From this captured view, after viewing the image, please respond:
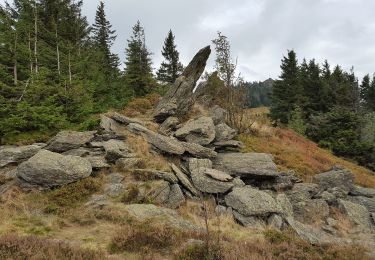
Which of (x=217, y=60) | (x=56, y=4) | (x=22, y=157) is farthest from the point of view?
(x=56, y=4)

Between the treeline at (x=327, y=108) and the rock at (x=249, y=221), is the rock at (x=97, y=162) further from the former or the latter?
the treeline at (x=327, y=108)

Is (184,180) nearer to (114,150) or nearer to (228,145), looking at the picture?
(114,150)

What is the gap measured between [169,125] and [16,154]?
8996 millimetres

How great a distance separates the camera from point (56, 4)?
1462 inches

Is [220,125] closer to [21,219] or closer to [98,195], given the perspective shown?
[98,195]

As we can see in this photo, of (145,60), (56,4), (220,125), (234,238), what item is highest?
(56,4)

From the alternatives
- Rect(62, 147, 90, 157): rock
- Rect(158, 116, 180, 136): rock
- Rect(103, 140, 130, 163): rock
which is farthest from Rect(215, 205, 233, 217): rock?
Rect(158, 116, 180, 136): rock

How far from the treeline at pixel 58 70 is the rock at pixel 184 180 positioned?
7.49 metres

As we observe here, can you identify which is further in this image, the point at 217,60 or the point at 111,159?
the point at 217,60

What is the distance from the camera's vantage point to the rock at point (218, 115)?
24.0 meters

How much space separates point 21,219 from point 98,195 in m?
2.96

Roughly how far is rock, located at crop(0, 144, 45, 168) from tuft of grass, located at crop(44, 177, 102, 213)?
3.71 m

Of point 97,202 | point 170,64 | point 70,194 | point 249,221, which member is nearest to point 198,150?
point 249,221

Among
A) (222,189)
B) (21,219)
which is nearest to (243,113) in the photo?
(222,189)
